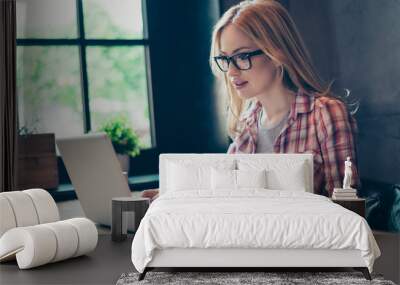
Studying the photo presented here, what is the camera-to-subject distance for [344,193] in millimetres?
7355

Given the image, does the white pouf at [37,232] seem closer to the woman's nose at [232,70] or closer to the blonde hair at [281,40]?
the woman's nose at [232,70]

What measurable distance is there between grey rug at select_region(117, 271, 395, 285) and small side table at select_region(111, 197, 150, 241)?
5.34ft

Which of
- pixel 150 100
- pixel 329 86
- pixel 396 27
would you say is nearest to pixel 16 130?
pixel 150 100

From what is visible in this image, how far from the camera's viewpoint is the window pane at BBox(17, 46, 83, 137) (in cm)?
811

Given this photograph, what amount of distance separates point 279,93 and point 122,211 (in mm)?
2233

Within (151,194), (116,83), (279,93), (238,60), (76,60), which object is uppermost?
(76,60)

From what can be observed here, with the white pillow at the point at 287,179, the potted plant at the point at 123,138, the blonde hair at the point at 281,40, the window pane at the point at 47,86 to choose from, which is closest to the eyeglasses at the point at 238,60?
the blonde hair at the point at 281,40

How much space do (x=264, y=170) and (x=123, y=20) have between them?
95.9 inches

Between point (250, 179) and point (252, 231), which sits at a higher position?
point (250, 179)

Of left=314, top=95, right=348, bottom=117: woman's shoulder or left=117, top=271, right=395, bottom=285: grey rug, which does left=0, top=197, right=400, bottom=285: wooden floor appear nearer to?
left=117, top=271, right=395, bottom=285: grey rug

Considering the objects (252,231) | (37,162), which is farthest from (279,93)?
(252,231)

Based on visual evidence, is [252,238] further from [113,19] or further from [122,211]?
[113,19]

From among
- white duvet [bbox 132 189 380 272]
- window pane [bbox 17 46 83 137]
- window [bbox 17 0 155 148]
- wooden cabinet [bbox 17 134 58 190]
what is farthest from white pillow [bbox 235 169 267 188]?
wooden cabinet [bbox 17 134 58 190]

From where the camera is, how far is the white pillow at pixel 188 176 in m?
7.12
